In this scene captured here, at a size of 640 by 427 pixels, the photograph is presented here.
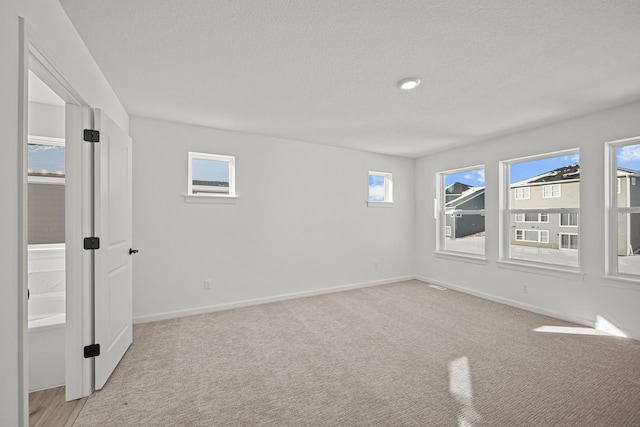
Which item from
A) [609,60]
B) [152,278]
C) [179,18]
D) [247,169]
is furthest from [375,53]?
[152,278]

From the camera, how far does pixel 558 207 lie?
11.8 ft

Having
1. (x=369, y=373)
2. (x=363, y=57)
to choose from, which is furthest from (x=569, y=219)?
(x=363, y=57)

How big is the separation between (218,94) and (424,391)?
3.12 m

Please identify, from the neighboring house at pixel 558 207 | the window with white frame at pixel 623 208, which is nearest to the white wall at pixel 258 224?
the neighboring house at pixel 558 207

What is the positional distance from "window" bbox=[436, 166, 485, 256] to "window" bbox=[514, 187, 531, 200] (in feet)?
1.65

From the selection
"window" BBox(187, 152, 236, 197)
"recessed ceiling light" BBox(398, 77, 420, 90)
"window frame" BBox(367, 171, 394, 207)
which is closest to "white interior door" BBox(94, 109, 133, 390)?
"window" BBox(187, 152, 236, 197)

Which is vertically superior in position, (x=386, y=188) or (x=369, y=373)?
(x=386, y=188)

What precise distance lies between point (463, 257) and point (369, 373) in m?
3.16

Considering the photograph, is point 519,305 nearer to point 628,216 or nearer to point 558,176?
point 628,216

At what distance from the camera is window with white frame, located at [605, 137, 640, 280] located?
296cm

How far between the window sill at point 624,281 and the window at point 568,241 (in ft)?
1.60

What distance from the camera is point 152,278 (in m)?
3.36

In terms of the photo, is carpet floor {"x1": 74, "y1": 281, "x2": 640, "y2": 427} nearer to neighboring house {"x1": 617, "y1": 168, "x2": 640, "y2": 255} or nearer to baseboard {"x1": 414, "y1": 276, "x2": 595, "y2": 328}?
baseboard {"x1": 414, "y1": 276, "x2": 595, "y2": 328}

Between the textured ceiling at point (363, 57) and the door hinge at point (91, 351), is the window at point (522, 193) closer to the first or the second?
the textured ceiling at point (363, 57)
